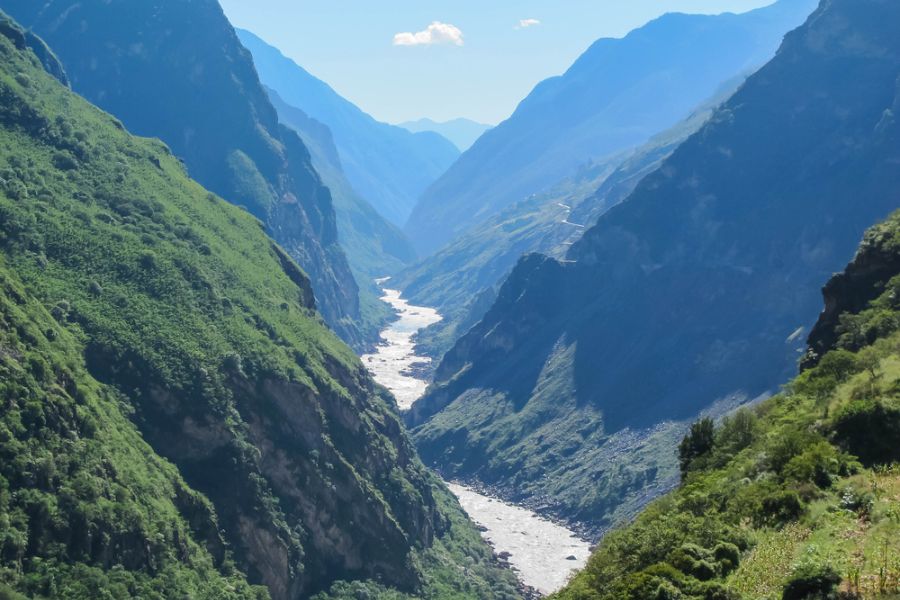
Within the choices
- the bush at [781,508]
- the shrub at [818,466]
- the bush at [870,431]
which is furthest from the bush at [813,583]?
the bush at [870,431]

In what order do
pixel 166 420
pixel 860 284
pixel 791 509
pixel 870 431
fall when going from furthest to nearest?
pixel 166 420
pixel 860 284
pixel 870 431
pixel 791 509

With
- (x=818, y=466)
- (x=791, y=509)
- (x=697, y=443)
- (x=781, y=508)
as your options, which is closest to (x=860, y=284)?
(x=697, y=443)

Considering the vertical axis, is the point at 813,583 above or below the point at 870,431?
below

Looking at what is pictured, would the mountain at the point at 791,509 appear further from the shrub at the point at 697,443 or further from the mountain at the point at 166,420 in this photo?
the mountain at the point at 166,420

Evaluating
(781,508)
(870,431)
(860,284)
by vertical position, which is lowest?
(781,508)

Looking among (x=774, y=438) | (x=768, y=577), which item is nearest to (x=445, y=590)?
(x=774, y=438)

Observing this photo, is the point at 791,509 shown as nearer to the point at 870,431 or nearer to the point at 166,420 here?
the point at 870,431

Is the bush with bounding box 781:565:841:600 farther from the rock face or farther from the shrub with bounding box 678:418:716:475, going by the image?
the rock face
